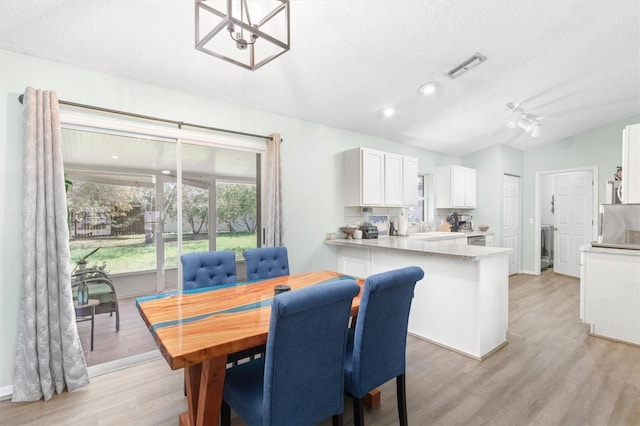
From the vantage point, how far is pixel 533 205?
20.3 ft

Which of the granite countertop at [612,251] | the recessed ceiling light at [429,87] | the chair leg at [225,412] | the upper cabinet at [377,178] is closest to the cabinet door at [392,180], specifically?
the upper cabinet at [377,178]

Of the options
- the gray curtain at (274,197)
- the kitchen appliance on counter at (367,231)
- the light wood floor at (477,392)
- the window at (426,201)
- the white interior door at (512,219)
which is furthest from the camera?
the white interior door at (512,219)

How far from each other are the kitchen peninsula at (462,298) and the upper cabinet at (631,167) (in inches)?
44.0

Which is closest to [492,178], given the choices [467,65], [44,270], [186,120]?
[467,65]

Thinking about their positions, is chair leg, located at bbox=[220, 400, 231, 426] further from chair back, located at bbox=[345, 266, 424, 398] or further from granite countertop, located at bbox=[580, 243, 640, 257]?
granite countertop, located at bbox=[580, 243, 640, 257]

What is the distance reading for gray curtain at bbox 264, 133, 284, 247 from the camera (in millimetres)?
3400

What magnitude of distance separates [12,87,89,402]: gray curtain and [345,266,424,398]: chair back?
84.8 inches

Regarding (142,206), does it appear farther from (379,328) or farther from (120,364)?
(379,328)

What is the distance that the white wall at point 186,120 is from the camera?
222cm

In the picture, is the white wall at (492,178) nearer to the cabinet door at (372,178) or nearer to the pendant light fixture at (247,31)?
the cabinet door at (372,178)

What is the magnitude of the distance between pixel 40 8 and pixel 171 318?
209cm

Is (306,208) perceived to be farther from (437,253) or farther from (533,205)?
(533,205)

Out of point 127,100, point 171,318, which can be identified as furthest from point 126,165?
point 171,318

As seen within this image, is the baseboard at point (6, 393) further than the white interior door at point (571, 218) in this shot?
No
